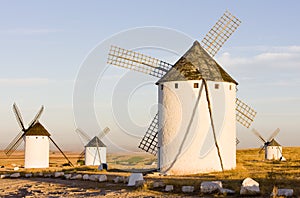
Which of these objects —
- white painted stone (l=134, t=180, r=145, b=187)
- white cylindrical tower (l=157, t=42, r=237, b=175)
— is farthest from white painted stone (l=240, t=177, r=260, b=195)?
white cylindrical tower (l=157, t=42, r=237, b=175)

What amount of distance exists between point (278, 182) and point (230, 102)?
30.1ft

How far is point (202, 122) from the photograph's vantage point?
2331cm

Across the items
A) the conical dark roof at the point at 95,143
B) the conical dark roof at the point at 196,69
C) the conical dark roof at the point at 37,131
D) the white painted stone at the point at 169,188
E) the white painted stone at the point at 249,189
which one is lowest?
the white painted stone at the point at 169,188

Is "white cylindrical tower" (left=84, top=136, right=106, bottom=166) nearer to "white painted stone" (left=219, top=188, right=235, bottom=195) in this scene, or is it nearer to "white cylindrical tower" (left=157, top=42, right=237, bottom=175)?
"white cylindrical tower" (left=157, top=42, right=237, bottom=175)

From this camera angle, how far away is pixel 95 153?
45.9 meters

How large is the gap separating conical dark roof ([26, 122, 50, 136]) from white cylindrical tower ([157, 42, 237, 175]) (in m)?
19.2

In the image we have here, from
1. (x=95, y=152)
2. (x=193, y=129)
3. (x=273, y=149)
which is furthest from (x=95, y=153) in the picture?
(x=193, y=129)

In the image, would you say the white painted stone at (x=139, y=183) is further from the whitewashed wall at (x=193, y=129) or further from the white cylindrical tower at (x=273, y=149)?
the white cylindrical tower at (x=273, y=149)

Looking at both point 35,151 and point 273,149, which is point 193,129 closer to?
point 35,151

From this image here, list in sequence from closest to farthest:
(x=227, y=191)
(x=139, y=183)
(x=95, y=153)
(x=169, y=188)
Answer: (x=227, y=191), (x=169, y=188), (x=139, y=183), (x=95, y=153)

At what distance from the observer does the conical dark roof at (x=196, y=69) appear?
23812 mm

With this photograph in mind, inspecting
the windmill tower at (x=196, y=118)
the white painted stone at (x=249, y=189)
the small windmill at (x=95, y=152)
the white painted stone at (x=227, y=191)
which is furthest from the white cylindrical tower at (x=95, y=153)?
the white painted stone at (x=249, y=189)

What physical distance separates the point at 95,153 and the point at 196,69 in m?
24.6

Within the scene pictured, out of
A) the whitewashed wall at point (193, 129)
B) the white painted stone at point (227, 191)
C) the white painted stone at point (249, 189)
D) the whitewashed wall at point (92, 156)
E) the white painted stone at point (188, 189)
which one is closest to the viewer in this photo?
the white painted stone at point (249, 189)
